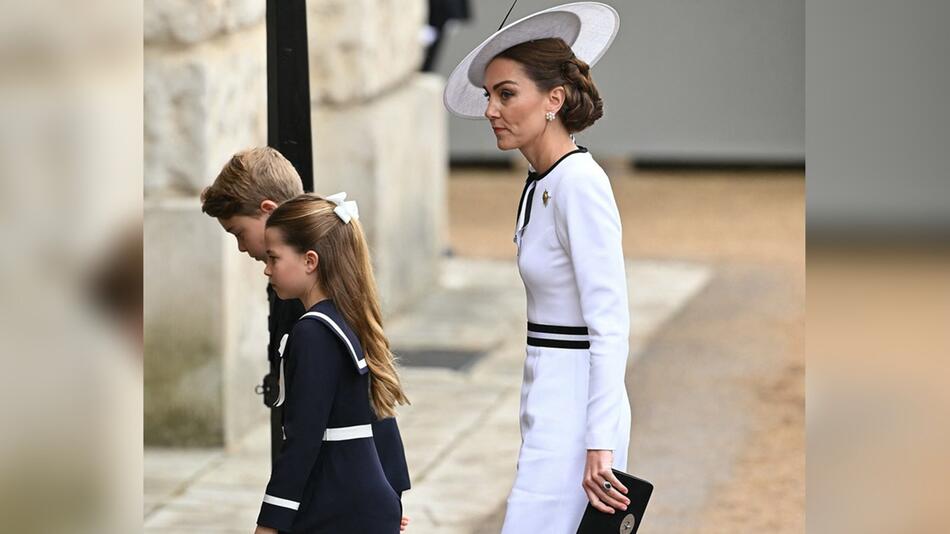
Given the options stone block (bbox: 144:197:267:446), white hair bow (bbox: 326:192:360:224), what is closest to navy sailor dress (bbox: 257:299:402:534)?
white hair bow (bbox: 326:192:360:224)

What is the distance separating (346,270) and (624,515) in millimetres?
668

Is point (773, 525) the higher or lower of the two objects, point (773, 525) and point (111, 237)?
the lower

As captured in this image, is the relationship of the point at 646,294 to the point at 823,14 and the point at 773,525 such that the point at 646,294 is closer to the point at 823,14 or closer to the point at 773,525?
the point at 773,525

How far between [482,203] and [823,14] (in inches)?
411

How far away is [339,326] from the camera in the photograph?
2816 millimetres

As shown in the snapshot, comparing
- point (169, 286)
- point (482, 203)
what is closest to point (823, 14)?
point (169, 286)

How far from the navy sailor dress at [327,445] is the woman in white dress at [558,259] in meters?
0.27

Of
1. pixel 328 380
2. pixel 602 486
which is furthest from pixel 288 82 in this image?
pixel 602 486

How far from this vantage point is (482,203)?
513 inches

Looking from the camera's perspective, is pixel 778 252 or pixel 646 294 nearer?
pixel 646 294

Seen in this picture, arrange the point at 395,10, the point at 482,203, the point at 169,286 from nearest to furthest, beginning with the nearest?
the point at 169,286
the point at 395,10
the point at 482,203

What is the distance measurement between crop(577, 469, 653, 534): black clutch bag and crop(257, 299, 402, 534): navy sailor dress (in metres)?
0.37

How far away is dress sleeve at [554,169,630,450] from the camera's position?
2.76m

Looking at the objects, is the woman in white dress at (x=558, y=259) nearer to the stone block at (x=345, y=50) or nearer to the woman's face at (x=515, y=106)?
the woman's face at (x=515, y=106)
